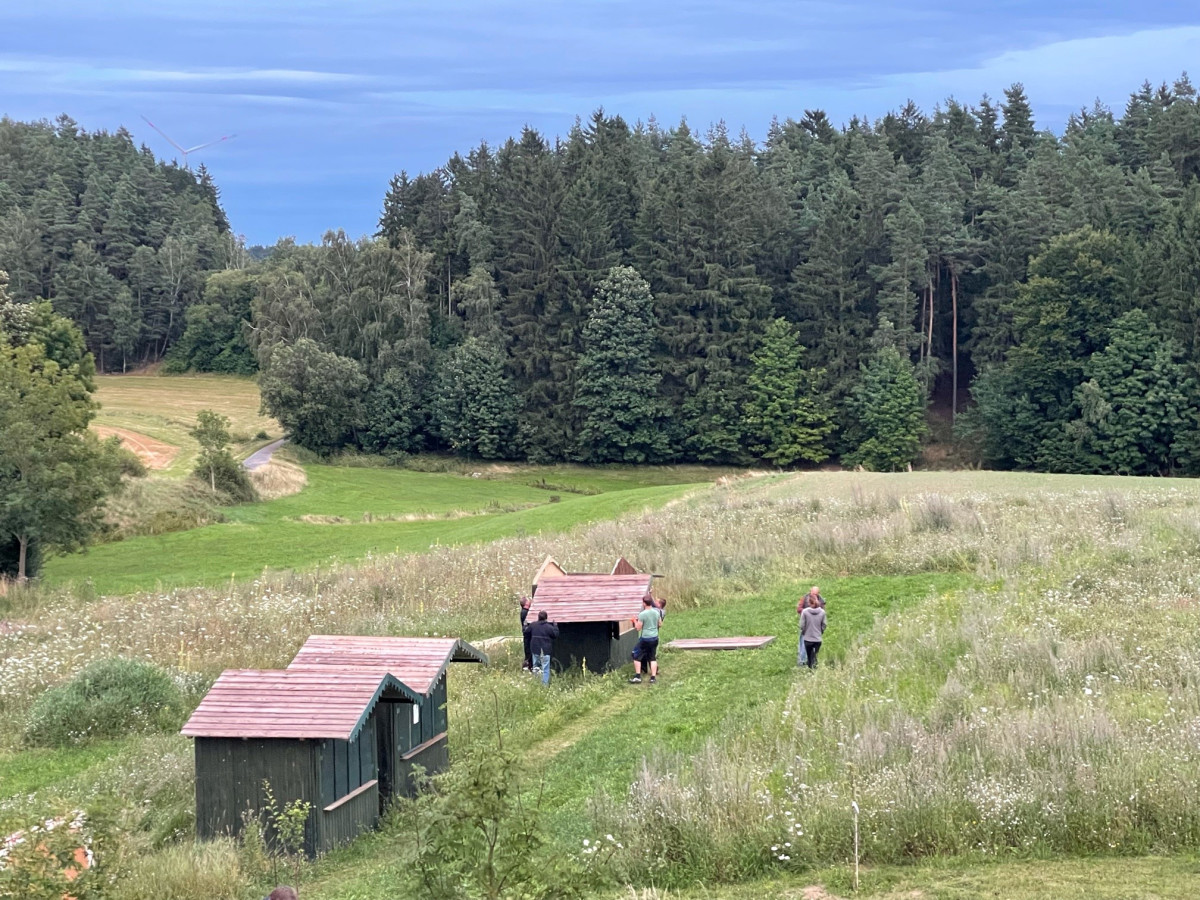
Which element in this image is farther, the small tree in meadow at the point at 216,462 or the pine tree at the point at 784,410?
the pine tree at the point at 784,410

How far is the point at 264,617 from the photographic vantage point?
79.9ft

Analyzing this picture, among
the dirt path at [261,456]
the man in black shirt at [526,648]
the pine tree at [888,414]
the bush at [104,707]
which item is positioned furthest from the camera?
the pine tree at [888,414]

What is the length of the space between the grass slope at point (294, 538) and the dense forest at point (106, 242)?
60513 mm

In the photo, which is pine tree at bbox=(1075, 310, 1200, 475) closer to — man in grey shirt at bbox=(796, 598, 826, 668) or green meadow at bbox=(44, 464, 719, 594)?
green meadow at bbox=(44, 464, 719, 594)

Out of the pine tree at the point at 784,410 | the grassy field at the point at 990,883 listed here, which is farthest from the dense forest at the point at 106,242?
the grassy field at the point at 990,883

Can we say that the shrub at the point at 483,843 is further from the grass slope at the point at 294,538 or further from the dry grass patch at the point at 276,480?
the dry grass patch at the point at 276,480

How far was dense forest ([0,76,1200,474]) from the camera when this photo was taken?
7144 centimetres

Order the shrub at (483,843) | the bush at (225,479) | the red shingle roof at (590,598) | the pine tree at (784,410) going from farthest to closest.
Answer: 1. the pine tree at (784,410)
2. the bush at (225,479)
3. the red shingle roof at (590,598)
4. the shrub at (483,843)

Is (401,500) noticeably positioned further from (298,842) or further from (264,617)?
(298,842)

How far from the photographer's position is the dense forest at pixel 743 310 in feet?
234

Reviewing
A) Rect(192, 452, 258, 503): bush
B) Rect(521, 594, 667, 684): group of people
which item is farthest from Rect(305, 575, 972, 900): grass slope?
Rect(192, 452, 258, 503): bush

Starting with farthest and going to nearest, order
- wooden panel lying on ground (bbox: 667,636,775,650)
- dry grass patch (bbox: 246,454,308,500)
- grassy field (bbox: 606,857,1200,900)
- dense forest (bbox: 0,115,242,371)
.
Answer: dense forest (bbox: 0,115,242,371) < dry grass patch (bbox: 246,454,308,500) < wooden panel lying on ground (bbox: 667,636,775,650) < grassy field (bbox: 606,857,1200,900)

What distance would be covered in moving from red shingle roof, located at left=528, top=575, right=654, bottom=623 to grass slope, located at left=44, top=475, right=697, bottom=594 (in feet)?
55.9

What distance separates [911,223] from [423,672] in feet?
226
